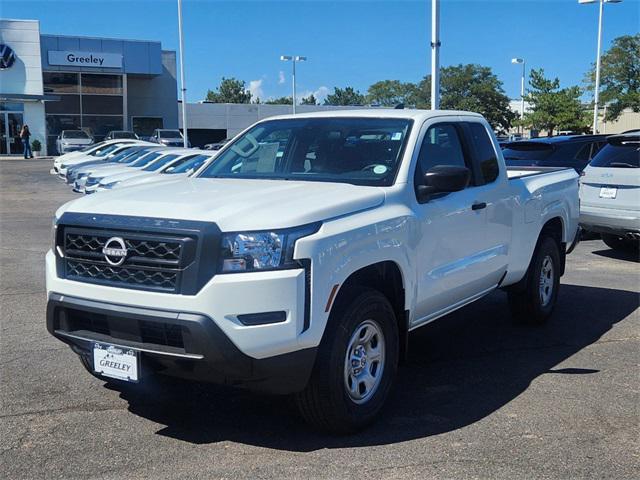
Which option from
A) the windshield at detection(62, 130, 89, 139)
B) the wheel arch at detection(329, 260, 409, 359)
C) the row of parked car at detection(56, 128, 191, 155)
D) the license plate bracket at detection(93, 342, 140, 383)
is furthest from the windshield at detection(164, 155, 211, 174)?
the windshield at detection(62, 130, 89, 139)

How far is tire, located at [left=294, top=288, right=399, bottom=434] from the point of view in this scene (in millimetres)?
3930

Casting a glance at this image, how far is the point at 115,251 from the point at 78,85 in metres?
48.1

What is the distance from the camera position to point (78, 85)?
48188mm

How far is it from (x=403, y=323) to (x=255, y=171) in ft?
5.26

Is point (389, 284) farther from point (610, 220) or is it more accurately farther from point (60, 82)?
point (60, 82)

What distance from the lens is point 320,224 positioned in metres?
3.85

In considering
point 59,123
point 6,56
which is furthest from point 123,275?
point 59,123

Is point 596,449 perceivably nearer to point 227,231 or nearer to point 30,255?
point 227,231

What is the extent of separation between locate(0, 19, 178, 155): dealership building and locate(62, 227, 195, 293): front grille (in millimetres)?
43181

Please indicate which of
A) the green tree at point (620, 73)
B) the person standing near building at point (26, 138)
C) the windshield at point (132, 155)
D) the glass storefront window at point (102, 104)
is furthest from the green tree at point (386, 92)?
the windshield at point (132, 155)

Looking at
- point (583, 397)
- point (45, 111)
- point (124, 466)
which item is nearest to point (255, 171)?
point (124, 466)

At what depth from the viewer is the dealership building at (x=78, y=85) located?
4344 centimetres

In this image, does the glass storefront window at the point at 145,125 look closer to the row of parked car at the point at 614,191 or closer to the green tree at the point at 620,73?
the green tree at the point at 620,73

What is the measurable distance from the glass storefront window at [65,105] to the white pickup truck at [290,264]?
46.4m
